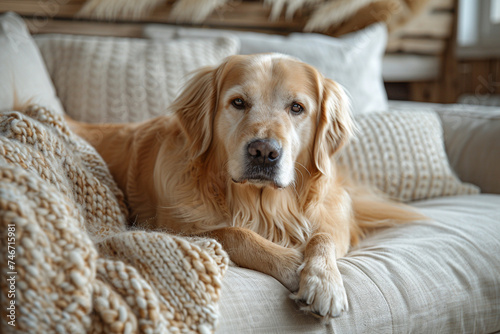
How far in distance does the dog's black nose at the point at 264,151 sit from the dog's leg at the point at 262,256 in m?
0.22

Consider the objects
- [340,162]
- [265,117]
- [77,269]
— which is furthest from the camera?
[340,162]

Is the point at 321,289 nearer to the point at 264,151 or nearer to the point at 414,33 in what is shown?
the point at 264,151

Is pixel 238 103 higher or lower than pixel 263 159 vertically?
higher

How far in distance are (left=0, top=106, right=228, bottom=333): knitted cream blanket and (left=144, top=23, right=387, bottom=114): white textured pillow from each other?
4.86ft

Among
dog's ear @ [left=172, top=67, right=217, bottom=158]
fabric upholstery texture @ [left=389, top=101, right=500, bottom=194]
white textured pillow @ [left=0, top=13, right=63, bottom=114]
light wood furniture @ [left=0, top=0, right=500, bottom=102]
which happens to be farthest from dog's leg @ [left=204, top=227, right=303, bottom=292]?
light wood furniture @ [left=0, top=0, right=500, bottom=102]

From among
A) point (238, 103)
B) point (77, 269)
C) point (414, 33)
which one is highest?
point (414, 33)

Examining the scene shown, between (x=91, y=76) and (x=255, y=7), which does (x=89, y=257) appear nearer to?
(x=91, y=76)

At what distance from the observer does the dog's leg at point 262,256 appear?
4.13 feet

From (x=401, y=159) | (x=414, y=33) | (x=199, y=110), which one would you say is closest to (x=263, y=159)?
(x=199, y=110)

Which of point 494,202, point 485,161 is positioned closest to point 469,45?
point 485,161

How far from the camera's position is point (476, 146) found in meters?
2.29

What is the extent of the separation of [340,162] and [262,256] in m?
0.90

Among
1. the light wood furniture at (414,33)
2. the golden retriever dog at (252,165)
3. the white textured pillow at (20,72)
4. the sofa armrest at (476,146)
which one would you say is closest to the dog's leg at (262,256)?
the golden retriever dog at (252,165)

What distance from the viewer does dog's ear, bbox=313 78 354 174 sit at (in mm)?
1606
